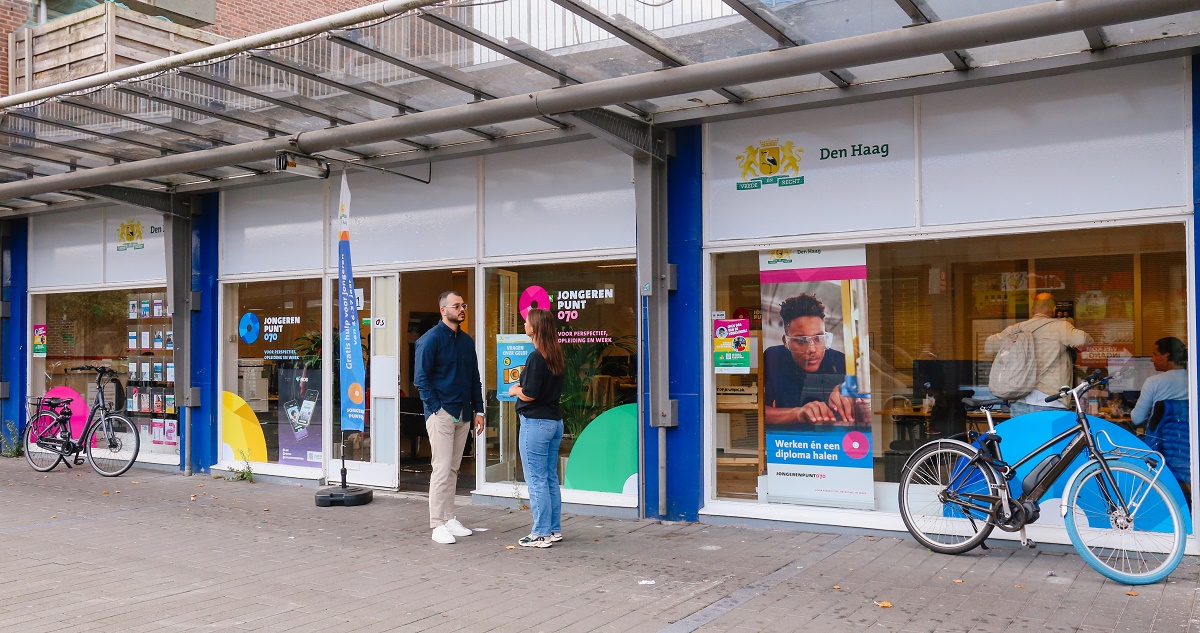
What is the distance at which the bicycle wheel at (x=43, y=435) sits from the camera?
38.0 feet

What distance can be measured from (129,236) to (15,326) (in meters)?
2.83

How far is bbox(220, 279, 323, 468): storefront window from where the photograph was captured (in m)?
10.6

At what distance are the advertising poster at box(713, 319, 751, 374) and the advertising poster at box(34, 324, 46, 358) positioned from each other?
32.2ft

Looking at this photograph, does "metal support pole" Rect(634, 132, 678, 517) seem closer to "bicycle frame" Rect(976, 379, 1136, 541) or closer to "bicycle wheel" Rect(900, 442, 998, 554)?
"bicycle wheel" Rect(900, 442, 998, 554)

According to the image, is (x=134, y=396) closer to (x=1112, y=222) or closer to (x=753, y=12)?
(x=753, y=12)

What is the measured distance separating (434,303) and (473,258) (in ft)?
6.18

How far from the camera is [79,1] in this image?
1527 centimetres

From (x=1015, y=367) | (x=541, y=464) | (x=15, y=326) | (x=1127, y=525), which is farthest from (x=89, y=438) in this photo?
(x=1127, y=525)

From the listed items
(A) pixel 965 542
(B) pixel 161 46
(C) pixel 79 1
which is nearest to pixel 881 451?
(A) pixel 965 542

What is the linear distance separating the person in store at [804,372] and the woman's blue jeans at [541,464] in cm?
192

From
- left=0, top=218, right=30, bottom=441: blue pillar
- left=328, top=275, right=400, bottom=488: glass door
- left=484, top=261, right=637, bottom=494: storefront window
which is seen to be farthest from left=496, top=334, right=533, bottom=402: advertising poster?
left=0, top=218, right=30, bottom=441: blue pillar

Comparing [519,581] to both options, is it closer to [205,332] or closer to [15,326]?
[205,332]

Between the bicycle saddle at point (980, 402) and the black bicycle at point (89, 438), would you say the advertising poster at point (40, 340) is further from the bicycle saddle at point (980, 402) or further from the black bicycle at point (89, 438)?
the bicycle saddle at point (980, 402)

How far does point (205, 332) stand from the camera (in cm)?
1128
